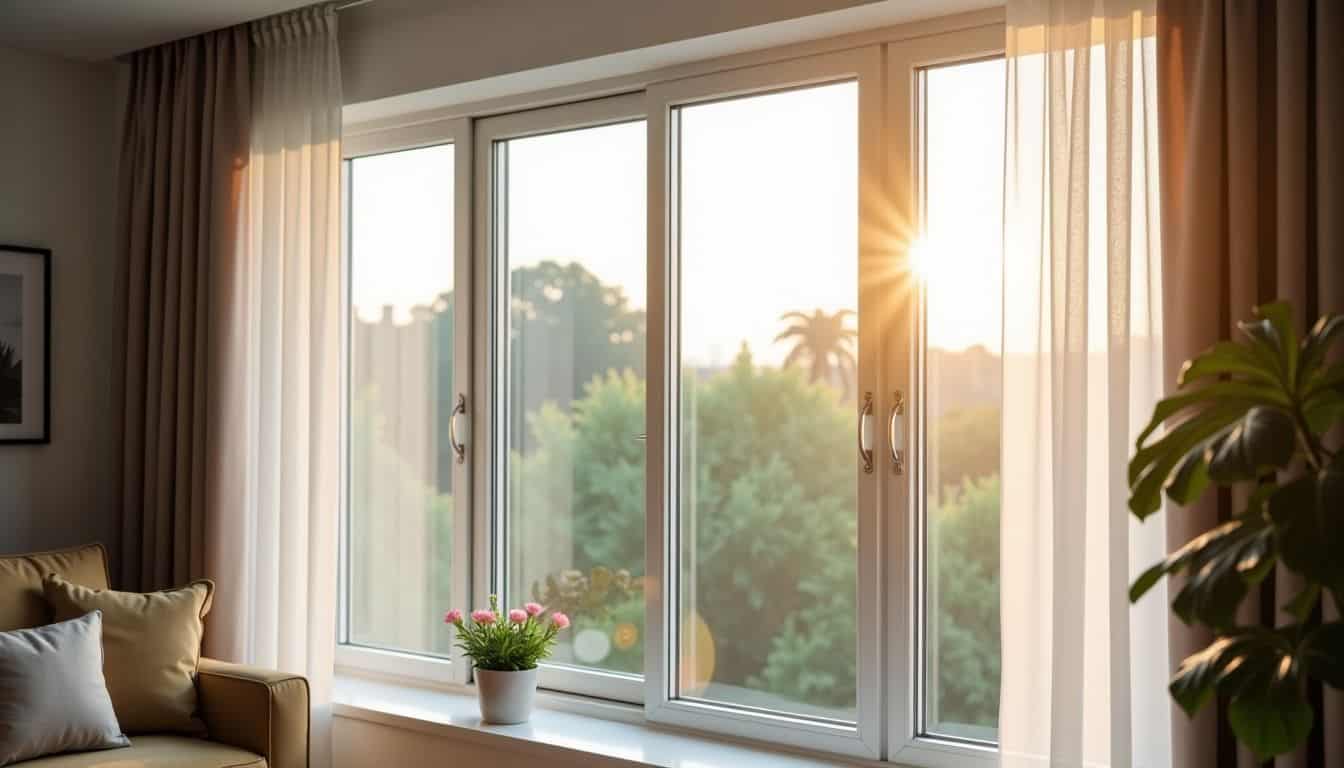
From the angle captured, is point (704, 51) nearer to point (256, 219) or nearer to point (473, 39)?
point (473, 39)

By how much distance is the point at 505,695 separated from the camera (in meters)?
3.38

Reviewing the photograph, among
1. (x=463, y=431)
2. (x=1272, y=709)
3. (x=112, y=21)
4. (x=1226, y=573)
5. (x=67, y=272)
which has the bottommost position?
(x=1272, y=709)

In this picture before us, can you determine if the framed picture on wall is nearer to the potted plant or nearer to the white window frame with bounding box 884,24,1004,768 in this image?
the potted plant

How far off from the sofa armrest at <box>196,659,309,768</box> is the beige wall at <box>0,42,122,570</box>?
109 centimetres

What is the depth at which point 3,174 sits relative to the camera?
13.1ft

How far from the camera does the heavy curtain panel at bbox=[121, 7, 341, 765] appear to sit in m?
3.71

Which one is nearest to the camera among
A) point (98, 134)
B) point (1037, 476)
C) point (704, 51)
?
point (1037, 476)

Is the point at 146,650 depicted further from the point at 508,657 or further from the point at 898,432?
the point at 898,432

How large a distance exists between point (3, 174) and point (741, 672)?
112 inches

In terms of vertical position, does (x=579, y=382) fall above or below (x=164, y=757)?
above

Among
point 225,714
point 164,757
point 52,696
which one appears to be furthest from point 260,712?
point 52,696

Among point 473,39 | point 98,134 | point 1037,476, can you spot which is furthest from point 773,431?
point 98,134

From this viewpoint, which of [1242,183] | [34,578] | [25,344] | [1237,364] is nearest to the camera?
[1237,364]

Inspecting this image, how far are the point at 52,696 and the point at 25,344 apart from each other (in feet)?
4.69
